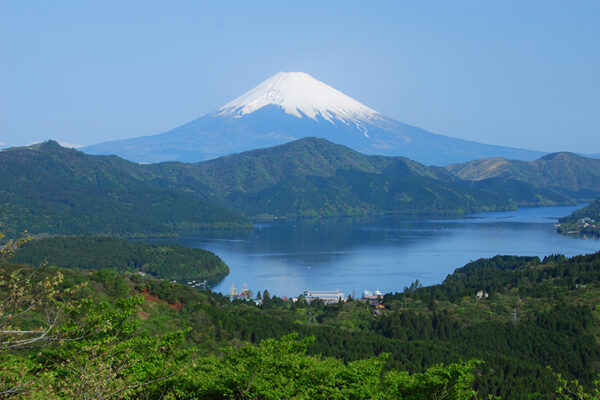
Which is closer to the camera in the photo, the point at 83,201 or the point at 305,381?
the point at 305,381

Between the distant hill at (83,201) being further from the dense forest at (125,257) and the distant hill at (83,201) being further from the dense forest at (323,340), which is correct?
the dense forest at (323,340)

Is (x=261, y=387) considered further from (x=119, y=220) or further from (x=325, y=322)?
(x=119, y=220)

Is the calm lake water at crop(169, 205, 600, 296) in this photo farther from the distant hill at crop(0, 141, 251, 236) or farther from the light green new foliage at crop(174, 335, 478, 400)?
the light green new foliage at crop(174, 335, 478, 400)

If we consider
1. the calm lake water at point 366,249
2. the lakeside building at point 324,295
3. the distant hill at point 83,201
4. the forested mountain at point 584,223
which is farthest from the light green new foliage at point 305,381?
the forested mountain at point 584,223

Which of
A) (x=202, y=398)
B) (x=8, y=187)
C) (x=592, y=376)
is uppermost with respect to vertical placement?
(x=8, y=187)

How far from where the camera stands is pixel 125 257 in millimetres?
88250

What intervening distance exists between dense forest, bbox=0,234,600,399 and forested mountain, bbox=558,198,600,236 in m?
71.4

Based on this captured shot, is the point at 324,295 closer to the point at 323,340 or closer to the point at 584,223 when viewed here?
the point at 323,340

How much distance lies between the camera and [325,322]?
46062 mm

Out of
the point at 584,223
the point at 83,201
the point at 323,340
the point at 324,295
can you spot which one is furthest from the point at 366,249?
the point at 83,201

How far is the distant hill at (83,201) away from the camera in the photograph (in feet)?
413

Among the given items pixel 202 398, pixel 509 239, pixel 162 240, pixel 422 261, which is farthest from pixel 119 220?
pixel 202 398

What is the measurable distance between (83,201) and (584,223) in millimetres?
113768

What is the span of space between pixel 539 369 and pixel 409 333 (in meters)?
10.4
